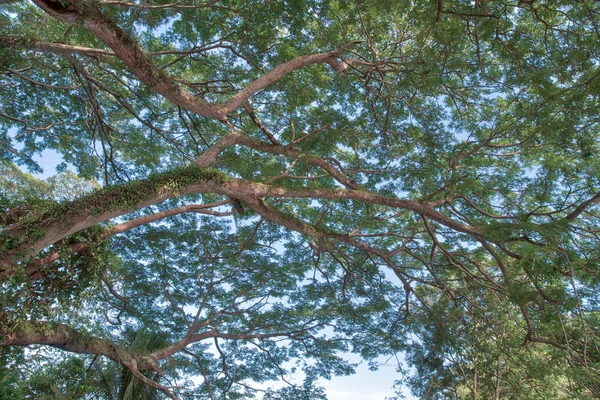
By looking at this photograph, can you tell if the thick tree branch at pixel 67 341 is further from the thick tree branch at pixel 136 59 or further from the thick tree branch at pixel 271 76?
the thick tree branch at pixel 271 76

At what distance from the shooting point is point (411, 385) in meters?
8.86

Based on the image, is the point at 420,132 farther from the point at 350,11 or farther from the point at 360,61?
the point at 350,11

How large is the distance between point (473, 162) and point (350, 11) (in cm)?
317

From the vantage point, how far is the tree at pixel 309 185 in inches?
178

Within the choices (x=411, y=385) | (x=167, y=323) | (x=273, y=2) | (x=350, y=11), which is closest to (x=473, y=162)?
(x=350, y=11)

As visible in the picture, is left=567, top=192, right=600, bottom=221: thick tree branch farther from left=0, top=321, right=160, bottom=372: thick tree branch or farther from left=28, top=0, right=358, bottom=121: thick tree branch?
left=0, top=321, right=160, bottom=372: thick tree branch

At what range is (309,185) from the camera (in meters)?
8.03

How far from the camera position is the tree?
178 inches

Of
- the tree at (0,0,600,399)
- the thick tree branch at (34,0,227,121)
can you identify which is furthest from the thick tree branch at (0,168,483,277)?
the thick tree branch at (34,0,227,121)

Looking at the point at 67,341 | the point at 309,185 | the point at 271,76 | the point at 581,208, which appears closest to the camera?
the point at 581,208

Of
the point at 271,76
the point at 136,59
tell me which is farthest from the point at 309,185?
the point at 136,59

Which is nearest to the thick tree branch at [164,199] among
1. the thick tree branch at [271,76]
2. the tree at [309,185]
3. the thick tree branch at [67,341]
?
the tree at [309,185]

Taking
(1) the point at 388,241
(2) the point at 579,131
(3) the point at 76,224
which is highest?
(1) the point at 388,241

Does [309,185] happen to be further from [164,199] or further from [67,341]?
[67,341]
